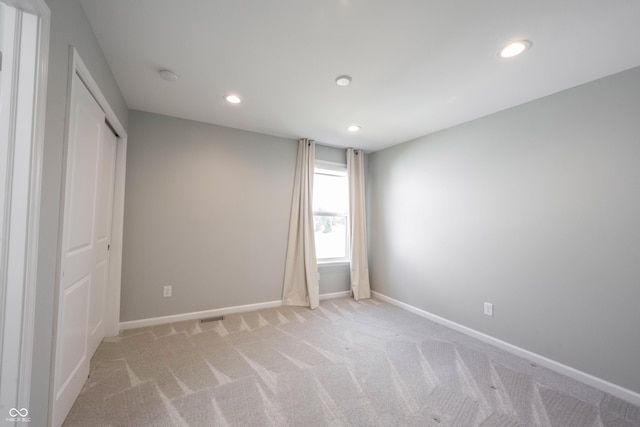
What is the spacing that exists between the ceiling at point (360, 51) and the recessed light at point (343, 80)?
5cm

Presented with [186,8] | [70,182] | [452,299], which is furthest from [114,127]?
[452,299]

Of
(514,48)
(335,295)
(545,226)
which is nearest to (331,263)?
(335,295)

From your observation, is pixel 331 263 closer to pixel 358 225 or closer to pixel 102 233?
pixel 358 225

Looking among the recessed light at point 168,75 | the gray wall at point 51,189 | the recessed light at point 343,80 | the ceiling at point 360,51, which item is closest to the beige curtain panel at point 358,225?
the ceiling at point 360,51

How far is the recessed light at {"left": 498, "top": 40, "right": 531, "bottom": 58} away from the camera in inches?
63.6

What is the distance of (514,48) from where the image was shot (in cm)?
167

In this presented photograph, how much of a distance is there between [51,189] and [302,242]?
2637 mm

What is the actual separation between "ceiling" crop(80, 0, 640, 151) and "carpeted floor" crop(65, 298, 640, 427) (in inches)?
93.3

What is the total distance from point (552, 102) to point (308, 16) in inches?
87.7

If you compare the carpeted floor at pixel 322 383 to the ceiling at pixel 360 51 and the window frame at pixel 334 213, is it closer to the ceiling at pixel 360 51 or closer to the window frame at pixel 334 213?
the window frame at pixel 334 213

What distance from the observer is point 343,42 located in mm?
1660

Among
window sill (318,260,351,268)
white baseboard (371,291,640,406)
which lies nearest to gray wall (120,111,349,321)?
window sill (318,260,351,268)

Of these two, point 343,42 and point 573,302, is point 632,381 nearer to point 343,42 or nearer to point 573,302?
point 573,302

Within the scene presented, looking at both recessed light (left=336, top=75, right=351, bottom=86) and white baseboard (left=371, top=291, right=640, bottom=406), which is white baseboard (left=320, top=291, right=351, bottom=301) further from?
recessed light (left=336, top=75, right=351, bottom=86)
